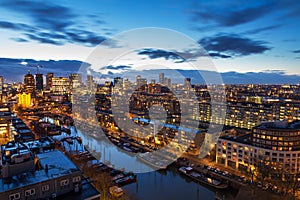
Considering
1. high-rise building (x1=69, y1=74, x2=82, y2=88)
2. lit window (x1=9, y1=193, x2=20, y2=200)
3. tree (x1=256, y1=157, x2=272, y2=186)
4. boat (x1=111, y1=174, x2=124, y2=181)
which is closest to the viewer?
lit window (x1=9, y1=193, x2=20, y2=200)

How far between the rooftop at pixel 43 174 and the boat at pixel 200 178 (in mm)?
3664

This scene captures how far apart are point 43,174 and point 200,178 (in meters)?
4.07

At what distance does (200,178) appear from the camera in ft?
18.6

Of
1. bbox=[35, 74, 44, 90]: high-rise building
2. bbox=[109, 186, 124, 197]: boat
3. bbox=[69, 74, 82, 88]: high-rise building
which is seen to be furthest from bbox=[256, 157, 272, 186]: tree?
bbox=[35, 74, 44, 90]: high-rise building

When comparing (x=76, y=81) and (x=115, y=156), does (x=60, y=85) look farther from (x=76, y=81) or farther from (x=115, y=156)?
(x=115, y=156)

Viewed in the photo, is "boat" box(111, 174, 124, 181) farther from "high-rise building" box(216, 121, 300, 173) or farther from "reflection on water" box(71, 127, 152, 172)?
"high-rise building" box(216, 121, 300, 173)

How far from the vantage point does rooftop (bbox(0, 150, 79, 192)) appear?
255 centimetres

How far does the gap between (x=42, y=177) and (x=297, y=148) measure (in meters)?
5.82

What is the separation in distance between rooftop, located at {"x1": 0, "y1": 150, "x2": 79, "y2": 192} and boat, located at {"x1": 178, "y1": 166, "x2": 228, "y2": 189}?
366cm

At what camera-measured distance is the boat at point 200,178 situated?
17.5ft

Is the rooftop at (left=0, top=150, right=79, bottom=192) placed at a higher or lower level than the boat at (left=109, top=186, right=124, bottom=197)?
higher

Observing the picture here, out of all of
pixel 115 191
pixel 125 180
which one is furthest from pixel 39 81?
pixel 115 191

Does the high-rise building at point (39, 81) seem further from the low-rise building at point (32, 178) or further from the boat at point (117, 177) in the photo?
the low-rise building at point (32, 178)

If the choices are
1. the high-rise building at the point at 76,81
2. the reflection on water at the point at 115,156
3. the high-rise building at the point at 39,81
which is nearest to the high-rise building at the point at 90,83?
the high-rise building at the point at 76,81
